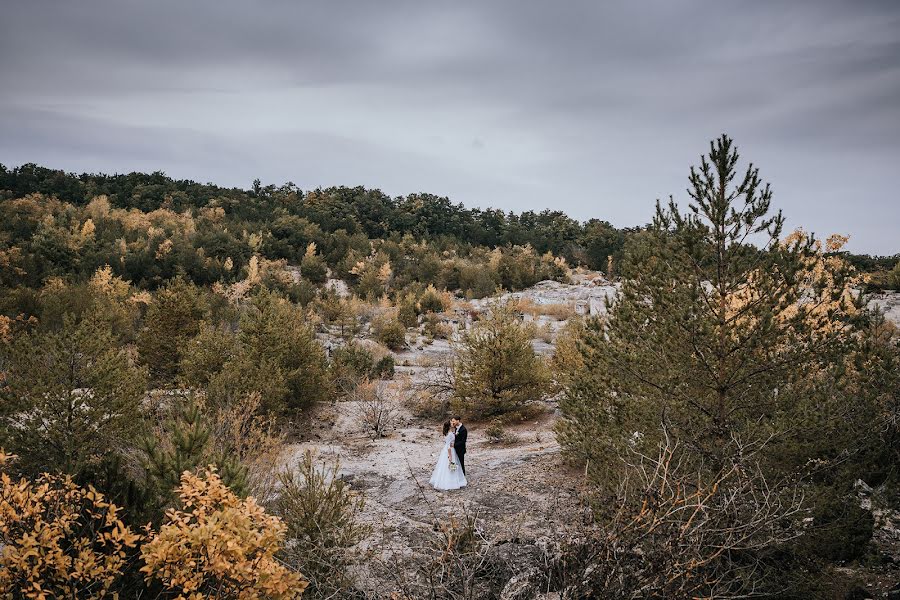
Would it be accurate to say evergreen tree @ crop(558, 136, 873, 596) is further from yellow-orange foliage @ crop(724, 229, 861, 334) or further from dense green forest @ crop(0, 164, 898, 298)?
dense green forest @ crop(0, 164, 898, 298)

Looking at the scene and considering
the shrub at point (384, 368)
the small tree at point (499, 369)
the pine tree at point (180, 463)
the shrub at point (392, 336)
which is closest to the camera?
the pine tree at point (180, 463)

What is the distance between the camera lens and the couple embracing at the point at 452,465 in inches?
400

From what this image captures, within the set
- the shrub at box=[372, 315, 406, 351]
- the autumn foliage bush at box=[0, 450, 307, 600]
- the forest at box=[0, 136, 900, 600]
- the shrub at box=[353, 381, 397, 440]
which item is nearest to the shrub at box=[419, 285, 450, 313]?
the shrub at box=[372, 315, 406, 351]

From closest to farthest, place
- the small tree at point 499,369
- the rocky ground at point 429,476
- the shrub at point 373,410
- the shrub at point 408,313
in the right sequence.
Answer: the rocky ground at point 429,476
the shrub at point 373,410
the small tree at point 499,369
the shrub at point 408,313

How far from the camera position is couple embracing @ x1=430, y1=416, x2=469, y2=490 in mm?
10156

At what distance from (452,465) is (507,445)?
14.0ft

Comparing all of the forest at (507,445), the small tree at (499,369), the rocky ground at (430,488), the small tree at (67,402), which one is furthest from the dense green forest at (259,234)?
the small tree at (67,402)

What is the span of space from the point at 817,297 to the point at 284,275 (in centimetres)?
3446

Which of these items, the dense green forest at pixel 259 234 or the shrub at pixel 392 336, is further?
the dense green forest at pixel 259 234

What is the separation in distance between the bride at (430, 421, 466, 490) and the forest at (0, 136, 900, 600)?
43 centimetres

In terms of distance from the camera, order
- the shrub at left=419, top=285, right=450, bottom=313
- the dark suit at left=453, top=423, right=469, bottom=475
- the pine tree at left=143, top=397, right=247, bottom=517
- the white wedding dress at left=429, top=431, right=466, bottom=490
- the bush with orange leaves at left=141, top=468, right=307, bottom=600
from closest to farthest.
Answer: the bush with orange leaves at left=141, top=468, right=307, bottom=600, the pine tree at left=143, top=397, right=247, bottom=517, the white wedding dress at left=429, top=431, right=466, bottom=490, the dark suit at left=453, top=423, right=469, bottom=475, the shrub at left=419, top=285, right=450, bottom=313

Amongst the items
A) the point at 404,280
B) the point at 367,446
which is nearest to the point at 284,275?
the point at 404,280

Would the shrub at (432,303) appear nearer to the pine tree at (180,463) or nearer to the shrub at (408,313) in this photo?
the shrub at (408,313)

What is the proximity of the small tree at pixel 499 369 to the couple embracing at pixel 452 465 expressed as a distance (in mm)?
5956
